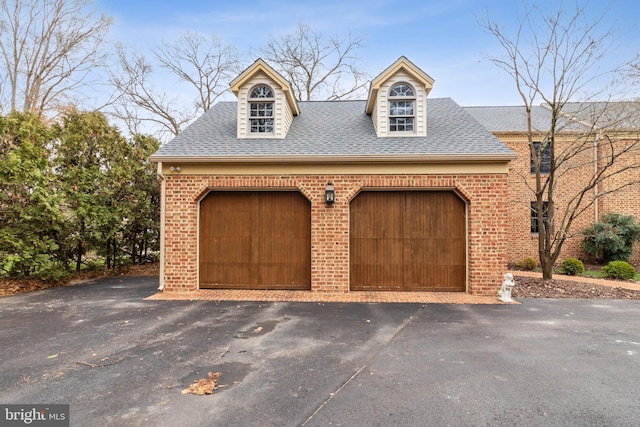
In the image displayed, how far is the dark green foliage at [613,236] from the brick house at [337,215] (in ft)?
26.8

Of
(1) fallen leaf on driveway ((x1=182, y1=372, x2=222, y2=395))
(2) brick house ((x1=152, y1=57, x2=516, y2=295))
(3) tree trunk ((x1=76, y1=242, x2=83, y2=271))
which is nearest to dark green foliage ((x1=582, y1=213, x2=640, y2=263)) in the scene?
(2) brick house ((x1=152, y1=57, x2=516, y2=295))

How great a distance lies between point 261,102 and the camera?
8.81m

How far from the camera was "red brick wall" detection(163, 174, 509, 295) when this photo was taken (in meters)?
7.38

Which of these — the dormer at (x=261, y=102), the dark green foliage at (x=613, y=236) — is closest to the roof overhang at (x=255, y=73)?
the dormer at (x=261, y=102)

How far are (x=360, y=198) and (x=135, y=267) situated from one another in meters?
8.93

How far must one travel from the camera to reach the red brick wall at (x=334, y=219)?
24.2 ft

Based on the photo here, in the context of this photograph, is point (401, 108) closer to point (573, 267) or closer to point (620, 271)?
point (573, 267)

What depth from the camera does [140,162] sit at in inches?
415

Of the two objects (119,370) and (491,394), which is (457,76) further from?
(119,370)

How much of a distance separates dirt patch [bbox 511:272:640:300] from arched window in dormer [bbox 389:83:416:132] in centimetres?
525

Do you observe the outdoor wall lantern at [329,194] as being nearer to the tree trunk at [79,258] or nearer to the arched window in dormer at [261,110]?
the arched window in dormer at [261,110]

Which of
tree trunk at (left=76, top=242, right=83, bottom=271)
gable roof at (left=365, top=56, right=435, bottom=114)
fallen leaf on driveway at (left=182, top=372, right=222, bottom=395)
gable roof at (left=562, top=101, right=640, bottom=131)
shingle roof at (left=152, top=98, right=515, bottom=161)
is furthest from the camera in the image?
tree trunk at (left=76, top=242, right=83, bottom=271)

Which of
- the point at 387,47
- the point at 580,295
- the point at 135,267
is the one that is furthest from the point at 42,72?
the point at 580,295

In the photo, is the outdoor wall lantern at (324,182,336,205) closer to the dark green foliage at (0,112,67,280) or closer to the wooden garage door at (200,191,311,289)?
the wooden garage door at (200,191,311,289)
